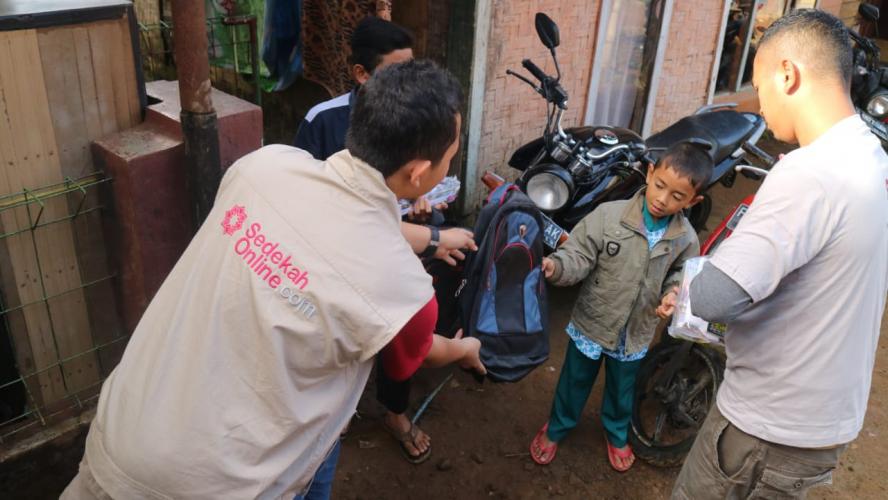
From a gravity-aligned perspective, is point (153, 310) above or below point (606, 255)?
above

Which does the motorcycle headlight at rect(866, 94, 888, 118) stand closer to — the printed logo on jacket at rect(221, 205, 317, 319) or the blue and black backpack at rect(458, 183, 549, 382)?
the blue and black backpack at rect(458, 183, 549, 382)

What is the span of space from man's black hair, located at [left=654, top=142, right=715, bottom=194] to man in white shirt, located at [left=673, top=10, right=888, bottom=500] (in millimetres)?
A: 933

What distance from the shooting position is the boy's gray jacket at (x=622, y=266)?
3277 mm

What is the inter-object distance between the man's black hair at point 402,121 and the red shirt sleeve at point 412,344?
14.6 inches

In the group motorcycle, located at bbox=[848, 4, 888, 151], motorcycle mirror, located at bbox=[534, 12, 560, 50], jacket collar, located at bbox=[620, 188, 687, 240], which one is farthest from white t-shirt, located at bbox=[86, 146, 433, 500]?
motorcycle, located at bbox=[848, 4, 888, 151]

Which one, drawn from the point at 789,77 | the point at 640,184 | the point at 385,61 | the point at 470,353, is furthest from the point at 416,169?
the point at 640,184

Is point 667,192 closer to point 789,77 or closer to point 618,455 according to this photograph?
point 789,77

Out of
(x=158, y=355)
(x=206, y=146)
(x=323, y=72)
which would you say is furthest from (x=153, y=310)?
(x=323, y=72)

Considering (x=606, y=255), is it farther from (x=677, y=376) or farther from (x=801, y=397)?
(x=801, y=397)

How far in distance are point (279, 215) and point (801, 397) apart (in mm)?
1643

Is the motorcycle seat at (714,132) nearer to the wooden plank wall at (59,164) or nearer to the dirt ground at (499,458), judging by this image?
the dirt ground at (499,458)

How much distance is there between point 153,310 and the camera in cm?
178

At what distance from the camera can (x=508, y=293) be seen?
3.20m

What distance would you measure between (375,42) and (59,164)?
4.66 feet
